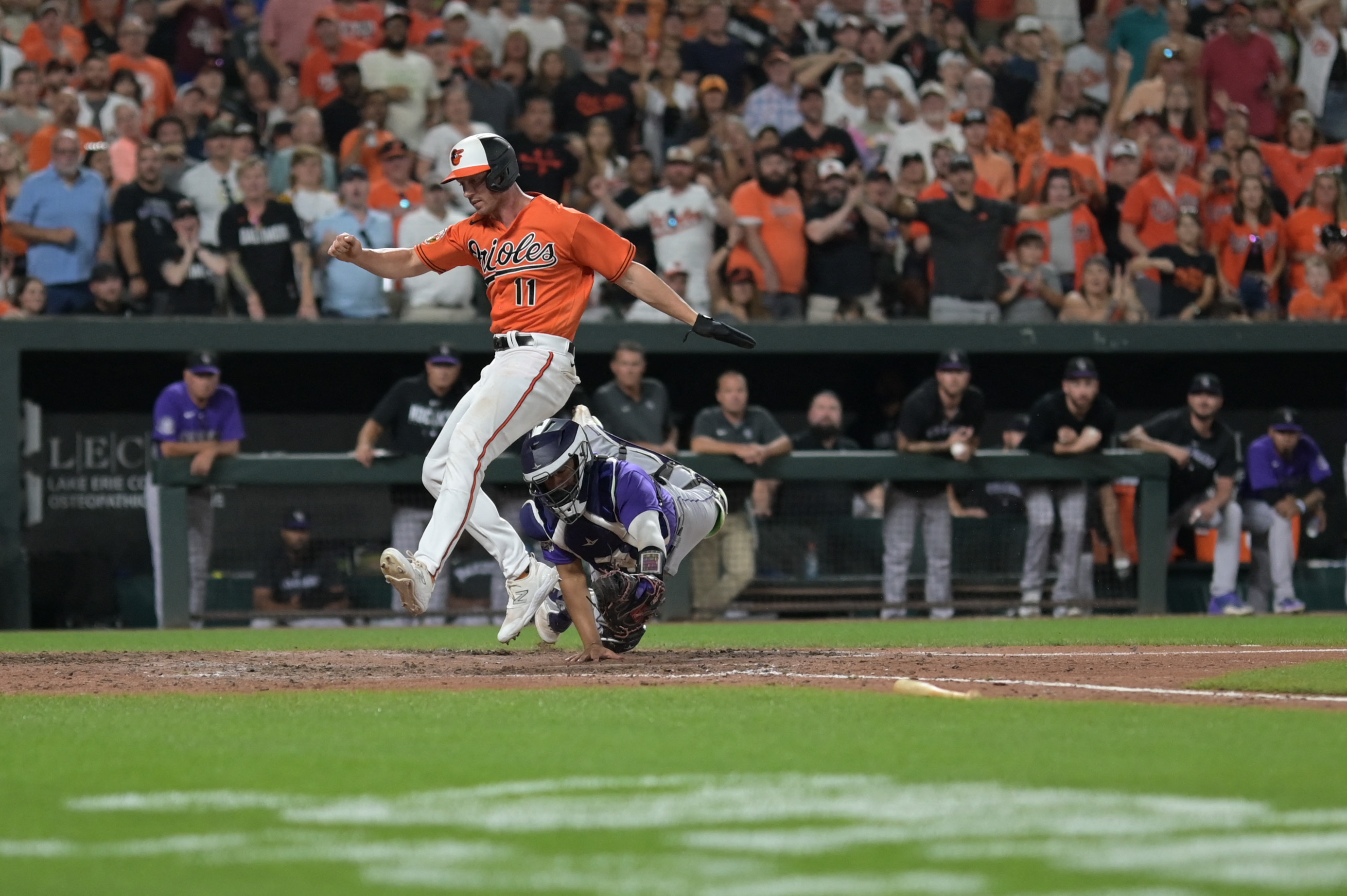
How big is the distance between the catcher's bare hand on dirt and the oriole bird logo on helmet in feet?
6.60

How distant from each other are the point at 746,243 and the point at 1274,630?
4943 millimetres

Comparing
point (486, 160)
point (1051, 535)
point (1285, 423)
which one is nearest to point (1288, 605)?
point (1285, 423)

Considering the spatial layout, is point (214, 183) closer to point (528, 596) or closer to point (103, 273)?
point (103, 273)

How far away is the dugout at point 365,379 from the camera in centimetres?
1234

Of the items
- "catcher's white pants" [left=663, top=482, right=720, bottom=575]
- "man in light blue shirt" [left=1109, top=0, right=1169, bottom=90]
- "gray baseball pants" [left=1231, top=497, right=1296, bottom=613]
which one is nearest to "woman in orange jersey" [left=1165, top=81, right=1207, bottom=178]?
"man in light blue shirt" [left=1109, top=0, right=1169, bottom=90]

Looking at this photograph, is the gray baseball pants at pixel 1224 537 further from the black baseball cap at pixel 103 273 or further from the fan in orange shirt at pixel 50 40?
the fan in orange shirt at pixel 50 40

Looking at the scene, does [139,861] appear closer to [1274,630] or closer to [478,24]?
[1274,630]

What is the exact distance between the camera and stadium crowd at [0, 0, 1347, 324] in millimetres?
12367

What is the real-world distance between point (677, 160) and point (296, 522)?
377 cm

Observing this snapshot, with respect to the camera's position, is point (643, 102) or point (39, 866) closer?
point (39, 866)

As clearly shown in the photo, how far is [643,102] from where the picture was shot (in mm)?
13969

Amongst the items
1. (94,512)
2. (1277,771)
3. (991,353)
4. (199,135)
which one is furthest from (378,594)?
(1277,771)

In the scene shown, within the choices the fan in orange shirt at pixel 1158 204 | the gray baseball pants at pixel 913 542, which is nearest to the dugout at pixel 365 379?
the fan in orange shirt at pixel 1158 204

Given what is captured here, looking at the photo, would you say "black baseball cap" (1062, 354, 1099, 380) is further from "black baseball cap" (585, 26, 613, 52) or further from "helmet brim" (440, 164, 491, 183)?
"helmet brim" (440, 164, 491, 183)
